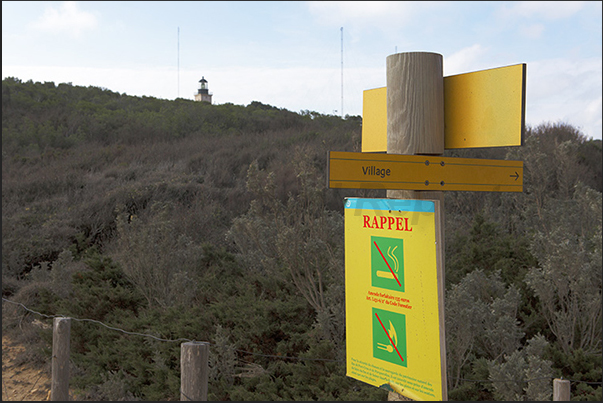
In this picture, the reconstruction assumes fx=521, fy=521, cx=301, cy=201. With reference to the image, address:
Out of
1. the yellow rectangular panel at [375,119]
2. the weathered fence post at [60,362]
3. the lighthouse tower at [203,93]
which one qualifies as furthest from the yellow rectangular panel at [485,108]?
the lighthouse tower at [203,93]

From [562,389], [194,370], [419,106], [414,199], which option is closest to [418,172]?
Answer: [414,199]

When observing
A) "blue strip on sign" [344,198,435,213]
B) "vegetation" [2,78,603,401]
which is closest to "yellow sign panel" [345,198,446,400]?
"blue strip on sign" [344,198,435,213]

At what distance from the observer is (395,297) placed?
7.15 feet

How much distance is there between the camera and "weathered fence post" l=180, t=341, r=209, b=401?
3.08 meters

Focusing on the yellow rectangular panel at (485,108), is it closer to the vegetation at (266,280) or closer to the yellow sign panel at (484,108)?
the yellow sign panel at (484,108)

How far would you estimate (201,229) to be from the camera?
9.17 metres

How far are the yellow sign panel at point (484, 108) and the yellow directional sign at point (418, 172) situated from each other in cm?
14

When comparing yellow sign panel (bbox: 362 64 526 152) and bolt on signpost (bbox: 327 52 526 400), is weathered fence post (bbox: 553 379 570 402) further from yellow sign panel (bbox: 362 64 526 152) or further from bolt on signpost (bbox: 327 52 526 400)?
yellow sign panel (bbox: 362 64 526 152)

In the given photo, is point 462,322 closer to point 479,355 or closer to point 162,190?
point 479,355

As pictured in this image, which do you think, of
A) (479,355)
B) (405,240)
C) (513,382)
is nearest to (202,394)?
(405,240)

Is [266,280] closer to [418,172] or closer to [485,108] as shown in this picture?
[418,172]

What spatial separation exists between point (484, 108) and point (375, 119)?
57 cm

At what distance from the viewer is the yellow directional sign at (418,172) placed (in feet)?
6.77

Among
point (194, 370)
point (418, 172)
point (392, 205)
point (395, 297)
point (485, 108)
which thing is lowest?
point (194, 370)
